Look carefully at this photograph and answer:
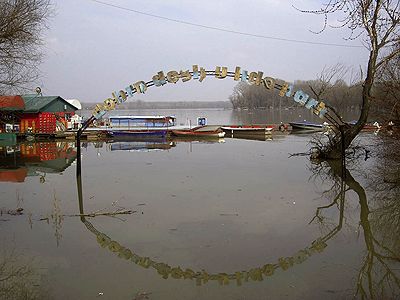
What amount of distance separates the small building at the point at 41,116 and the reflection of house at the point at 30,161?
28.7 feet

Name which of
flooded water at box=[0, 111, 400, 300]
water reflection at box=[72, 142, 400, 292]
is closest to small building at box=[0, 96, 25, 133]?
flooded water at box=[0, 111, 400, 300]

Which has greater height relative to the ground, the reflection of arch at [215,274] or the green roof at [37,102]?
the green roof at [37,102]

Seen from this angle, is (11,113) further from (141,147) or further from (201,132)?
(201,132)

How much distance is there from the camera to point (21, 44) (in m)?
17.9

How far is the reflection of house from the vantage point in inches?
679

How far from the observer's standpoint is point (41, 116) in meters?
37.9

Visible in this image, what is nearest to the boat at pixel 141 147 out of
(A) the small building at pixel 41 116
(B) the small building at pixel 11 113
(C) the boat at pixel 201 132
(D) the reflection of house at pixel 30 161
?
(D) the reflection of house at pixel 30 161

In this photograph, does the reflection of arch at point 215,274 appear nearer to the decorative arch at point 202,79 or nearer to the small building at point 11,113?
the decorative arch at point 202,79

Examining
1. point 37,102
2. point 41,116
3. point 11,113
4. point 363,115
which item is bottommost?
point 363,115

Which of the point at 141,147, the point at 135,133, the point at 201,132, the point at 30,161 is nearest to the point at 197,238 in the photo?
the point at 30,161

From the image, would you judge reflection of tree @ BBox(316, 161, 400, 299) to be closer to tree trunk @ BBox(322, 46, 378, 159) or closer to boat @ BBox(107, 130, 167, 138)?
tree trunk @ BBox(322, 46, 378, 159)

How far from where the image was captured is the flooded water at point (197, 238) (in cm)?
600

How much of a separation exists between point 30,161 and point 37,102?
63.1ft

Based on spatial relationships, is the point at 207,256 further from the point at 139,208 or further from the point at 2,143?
the point at 2,143
